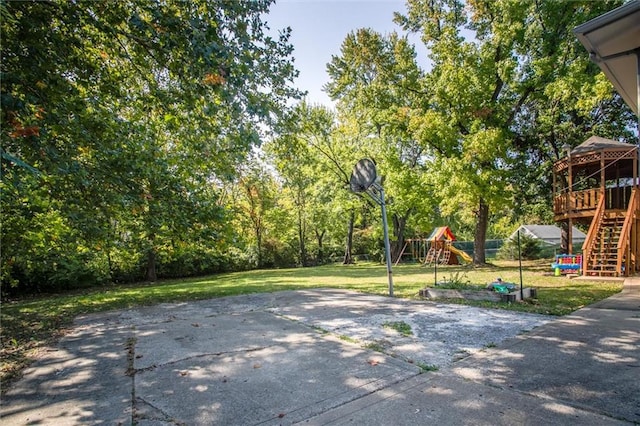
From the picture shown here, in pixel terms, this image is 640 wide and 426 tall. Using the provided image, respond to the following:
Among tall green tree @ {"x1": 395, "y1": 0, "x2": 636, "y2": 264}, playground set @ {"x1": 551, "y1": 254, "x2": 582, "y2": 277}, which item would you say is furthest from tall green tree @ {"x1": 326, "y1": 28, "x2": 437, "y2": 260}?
playground set @ {"x1": 551, "y1": 254, "x2": 582, "y2": 277}

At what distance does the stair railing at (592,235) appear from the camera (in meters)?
9.94

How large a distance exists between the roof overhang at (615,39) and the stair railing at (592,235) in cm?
793

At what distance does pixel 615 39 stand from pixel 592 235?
9042 millimetres

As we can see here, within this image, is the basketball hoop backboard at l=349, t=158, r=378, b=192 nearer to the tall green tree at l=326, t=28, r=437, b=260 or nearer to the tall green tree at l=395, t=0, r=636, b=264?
the tall green tree at l=395, t=0, r=636, b=264

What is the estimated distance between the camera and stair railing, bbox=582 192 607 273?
32.6ft

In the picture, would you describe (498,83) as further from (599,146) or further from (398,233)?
(398,233)

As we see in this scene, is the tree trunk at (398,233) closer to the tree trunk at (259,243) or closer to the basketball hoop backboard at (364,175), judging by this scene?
the tree trunk at (259,243)

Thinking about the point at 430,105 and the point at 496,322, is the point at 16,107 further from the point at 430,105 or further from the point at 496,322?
the point at 430,105

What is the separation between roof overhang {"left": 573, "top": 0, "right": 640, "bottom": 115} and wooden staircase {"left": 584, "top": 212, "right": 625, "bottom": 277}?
316 inches

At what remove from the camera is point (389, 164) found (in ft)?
63.1

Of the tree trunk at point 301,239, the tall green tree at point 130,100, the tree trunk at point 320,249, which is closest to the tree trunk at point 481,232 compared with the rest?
the tree trunk at point 301,239

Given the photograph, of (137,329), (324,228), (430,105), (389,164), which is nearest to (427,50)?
(430,105)

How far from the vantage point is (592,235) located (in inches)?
396

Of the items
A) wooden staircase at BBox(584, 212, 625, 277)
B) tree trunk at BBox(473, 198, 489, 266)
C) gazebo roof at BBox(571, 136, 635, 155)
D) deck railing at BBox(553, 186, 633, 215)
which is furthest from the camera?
tree trunk at BBox(473, 198, 489, 266)
